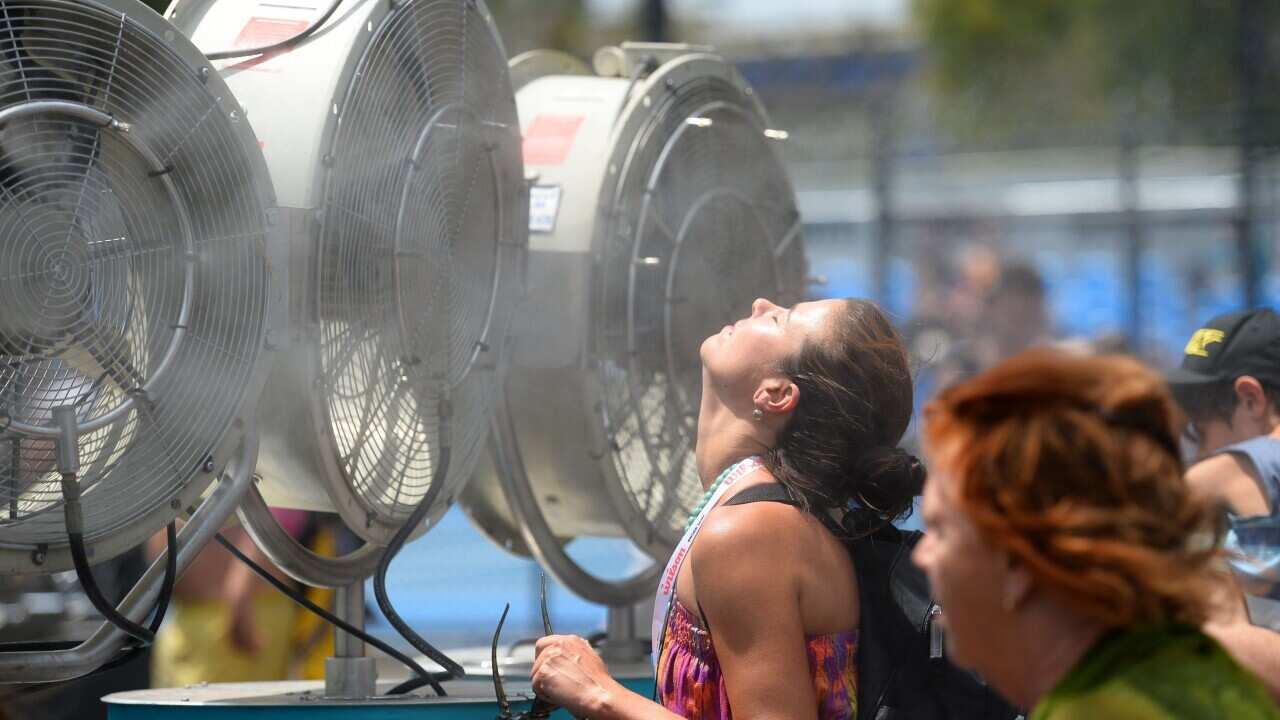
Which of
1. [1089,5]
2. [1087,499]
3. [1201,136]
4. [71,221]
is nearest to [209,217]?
[71,221]

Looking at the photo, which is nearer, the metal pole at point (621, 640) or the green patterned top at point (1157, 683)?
the green patterned top at point (1157, 683)

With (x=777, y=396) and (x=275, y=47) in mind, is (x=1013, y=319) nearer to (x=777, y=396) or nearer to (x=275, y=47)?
(x=777, y=396)

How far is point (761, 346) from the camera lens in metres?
2.63

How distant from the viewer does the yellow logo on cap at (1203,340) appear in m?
3.69

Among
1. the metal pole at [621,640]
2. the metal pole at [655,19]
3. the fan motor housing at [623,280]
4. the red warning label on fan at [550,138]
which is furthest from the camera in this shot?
the metal pole at [655,19]

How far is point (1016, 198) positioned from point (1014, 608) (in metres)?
11.6

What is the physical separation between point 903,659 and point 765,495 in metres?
0.33

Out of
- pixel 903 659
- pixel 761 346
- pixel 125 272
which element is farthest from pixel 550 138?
pixel 903 659

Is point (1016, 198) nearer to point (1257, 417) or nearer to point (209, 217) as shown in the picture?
point (1257, 417)

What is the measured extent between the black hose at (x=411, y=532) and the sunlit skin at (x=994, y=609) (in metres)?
1.55

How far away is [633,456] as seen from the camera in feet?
12.0

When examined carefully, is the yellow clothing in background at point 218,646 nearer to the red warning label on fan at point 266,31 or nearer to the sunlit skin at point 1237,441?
the red warning label on fan at point 266,31

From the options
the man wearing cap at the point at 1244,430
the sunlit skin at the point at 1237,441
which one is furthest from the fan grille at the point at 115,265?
the sunlit skin at the point at 1237,441

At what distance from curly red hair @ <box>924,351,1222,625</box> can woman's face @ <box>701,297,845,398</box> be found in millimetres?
1102
